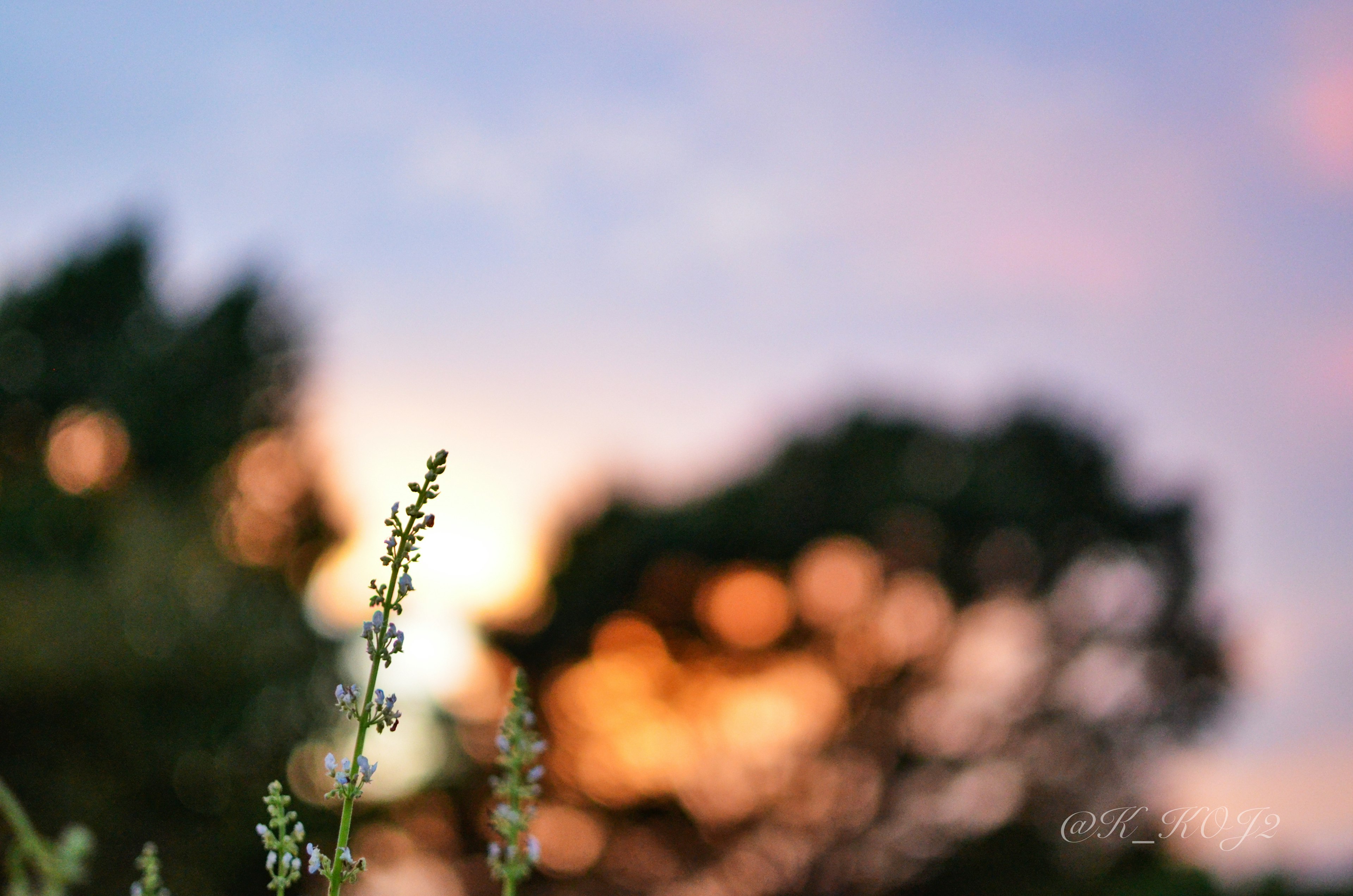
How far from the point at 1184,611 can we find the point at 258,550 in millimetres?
24863

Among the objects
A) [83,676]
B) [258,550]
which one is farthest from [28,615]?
[258,550]

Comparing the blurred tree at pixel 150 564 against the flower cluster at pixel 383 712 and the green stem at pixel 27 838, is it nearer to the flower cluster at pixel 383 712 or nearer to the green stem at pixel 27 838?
the green stem at pixel 27 838

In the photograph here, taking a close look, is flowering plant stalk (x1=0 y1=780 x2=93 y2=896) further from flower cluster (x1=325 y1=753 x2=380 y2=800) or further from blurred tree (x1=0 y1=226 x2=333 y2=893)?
blurred tree (x1=0 y1=226 x2=333 y2=893)

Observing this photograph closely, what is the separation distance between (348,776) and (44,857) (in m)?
0.33

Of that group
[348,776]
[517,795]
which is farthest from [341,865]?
[517,795]

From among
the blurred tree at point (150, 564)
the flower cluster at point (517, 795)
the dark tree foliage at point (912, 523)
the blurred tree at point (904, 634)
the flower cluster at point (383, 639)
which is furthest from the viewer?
the dark tree foliage at point (912, 523)

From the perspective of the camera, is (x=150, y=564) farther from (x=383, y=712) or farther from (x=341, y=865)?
(x=341, y=865)

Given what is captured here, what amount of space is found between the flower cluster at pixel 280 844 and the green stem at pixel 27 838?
117 mm

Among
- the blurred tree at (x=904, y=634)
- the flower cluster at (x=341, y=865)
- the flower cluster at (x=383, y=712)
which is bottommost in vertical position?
the flower cluster at (x=341, y=865)

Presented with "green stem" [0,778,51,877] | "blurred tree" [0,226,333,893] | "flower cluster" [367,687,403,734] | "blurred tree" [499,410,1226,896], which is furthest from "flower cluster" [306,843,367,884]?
"blurred tree" [499,410,1226,896]

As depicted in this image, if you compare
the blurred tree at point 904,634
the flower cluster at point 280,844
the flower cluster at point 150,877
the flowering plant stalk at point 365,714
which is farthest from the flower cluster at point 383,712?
the blurred tree at point 904,634

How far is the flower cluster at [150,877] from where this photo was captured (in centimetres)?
113

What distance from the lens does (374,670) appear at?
1.20 m

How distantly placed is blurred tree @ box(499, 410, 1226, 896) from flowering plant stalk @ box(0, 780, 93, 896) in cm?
2555
